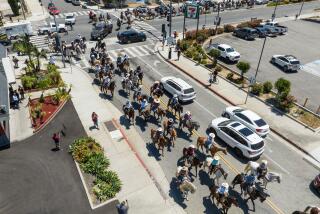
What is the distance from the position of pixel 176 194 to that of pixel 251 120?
29.1 feet

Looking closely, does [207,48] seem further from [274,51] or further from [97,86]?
[97,86]

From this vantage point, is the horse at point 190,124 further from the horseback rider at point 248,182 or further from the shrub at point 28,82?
the shrub at point 28,82

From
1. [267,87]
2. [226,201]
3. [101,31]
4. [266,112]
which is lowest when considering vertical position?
[266,112]

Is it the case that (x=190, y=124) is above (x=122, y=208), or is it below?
below

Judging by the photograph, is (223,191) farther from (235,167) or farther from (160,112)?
(160,112)

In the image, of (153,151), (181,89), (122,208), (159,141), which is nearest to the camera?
(122,208)

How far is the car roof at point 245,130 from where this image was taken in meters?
20.8

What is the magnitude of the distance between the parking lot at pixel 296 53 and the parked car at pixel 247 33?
0.78 meters

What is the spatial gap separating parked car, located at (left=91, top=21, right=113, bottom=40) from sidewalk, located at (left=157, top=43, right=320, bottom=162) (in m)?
12.4

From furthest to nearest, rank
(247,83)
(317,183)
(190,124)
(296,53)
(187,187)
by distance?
1. (296,53)
2. (247,83)
3. (190,124)
4. (317,183)
5. (187,187)

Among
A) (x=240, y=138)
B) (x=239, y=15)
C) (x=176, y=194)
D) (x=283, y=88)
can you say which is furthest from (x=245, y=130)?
(x=239, y=15)

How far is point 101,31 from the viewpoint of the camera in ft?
143

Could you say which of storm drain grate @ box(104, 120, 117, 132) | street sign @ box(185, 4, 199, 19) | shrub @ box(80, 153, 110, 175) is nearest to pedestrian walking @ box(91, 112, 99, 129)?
storm drain grate @ box(104, 120, 117, 132)

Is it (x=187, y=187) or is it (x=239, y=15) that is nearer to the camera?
(x=187, y=187)
